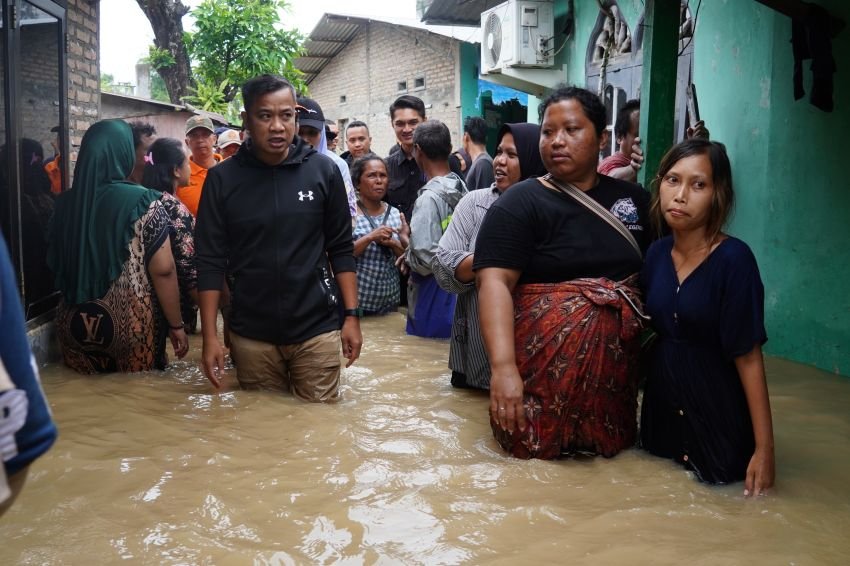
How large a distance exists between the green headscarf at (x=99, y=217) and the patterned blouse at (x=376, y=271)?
2.26m

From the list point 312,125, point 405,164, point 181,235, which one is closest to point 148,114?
point 405,164

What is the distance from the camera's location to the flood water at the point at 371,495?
2.54 meters

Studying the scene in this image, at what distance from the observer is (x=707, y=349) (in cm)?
304

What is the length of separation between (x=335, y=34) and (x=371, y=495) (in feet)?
63.4

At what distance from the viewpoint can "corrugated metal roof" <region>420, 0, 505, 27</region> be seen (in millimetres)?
12889

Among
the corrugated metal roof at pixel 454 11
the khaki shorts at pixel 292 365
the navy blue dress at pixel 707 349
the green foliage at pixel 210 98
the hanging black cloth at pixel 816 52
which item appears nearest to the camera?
the navy blue dress at pixel 707 349

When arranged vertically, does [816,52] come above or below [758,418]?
above

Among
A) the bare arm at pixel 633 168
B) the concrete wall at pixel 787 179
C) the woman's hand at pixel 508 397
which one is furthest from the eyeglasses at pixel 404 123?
the woman's hand at pixel 508 397

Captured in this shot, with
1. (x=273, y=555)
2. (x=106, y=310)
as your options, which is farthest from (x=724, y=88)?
(x=273, y=555)

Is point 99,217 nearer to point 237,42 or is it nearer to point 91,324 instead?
point 91,324

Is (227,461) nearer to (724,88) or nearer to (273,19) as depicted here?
(724,88)

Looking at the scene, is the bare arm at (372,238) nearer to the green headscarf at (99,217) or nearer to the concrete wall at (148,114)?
the green headscarf at (99,217)

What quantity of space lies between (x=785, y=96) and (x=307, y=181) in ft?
11.7

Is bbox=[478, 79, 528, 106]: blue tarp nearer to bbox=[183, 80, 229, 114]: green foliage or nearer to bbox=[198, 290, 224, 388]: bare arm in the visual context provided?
bbox=[183, 80, 229, 114]: green foliage
